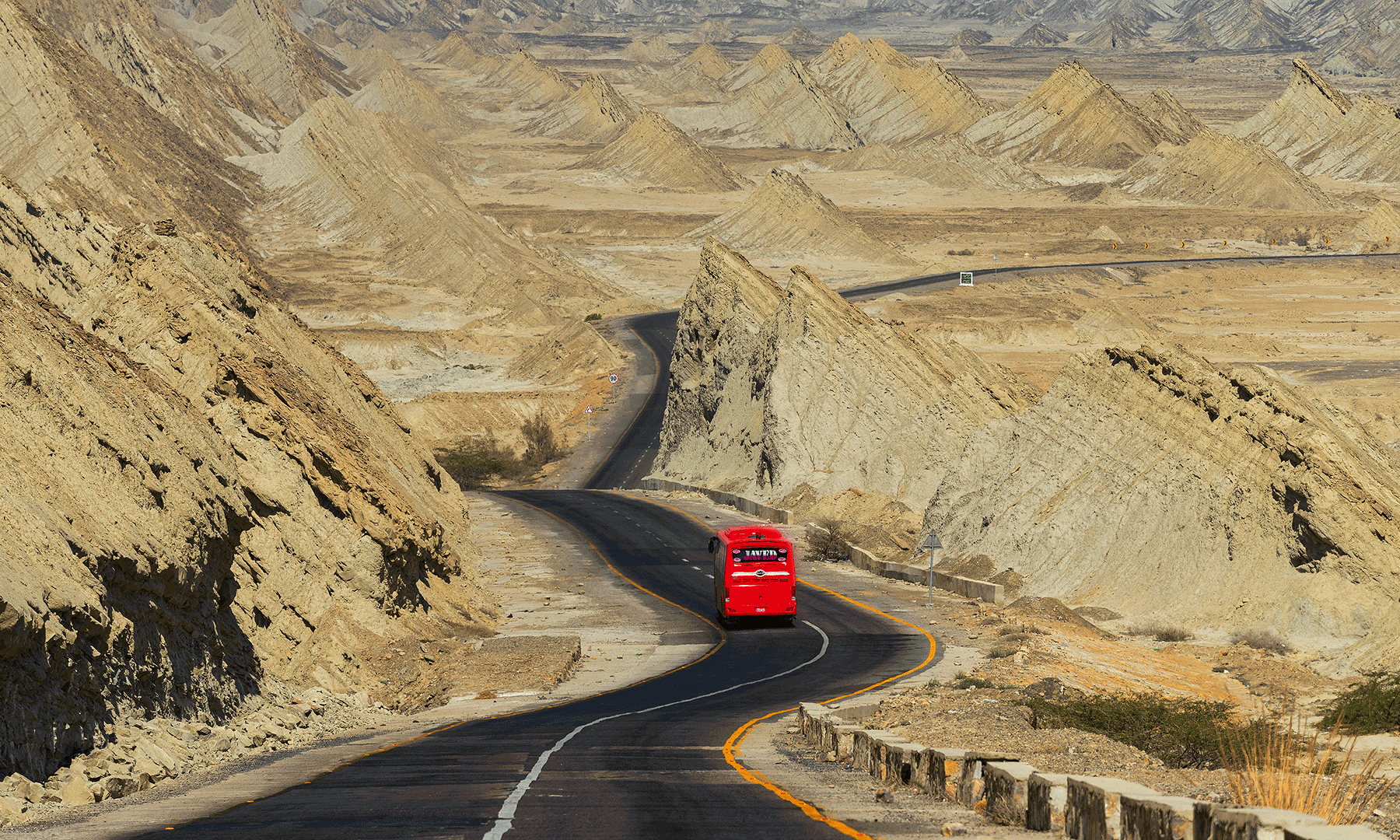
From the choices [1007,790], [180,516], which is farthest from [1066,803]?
[180,516]

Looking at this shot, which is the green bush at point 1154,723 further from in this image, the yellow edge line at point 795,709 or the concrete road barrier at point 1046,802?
the concrete road barrier at point 1046,802

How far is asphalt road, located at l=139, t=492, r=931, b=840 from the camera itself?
14.1m

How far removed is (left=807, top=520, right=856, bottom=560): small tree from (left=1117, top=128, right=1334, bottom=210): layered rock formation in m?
142

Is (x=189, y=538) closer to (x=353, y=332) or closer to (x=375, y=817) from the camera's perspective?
(x=375, y=817)

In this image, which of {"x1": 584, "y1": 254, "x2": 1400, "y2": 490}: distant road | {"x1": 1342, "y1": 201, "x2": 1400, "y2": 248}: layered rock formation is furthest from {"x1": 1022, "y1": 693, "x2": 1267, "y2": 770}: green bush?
{"x1": 1342, "y1": 201, "x2": 1400, "y2": 248}: layered rock formation

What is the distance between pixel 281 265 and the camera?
445 ft

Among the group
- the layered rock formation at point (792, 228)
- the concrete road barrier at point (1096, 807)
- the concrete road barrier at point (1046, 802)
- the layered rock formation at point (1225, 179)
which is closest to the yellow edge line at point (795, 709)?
the concrete road barrier at point (1046, 802)

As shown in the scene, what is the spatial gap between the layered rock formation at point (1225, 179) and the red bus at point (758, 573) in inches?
6149

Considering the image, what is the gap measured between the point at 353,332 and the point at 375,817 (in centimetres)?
9868

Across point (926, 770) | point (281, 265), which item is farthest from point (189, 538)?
point (281, 265)

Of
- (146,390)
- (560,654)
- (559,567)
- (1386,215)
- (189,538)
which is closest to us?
(189,538)

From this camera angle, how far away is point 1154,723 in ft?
69.3

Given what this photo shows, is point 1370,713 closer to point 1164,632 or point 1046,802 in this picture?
point 1046,802

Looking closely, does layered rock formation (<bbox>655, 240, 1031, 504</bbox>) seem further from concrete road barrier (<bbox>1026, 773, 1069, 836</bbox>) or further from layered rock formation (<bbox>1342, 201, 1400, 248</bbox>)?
layered rock formation (<bbox>1342, 201, 1400, 248</bbox>)
